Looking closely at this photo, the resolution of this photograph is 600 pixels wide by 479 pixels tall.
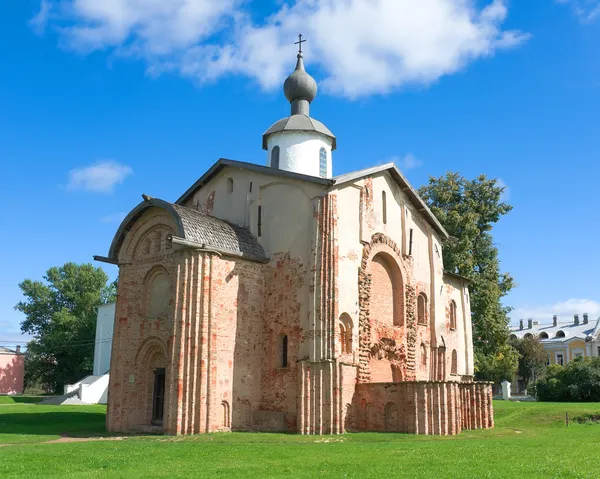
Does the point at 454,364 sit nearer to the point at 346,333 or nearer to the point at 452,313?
the point at 452,313

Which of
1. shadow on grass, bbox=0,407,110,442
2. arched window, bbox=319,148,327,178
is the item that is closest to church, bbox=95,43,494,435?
shadow on grass, bbox=0,407,110,442

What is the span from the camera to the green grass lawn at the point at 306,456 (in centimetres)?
1032

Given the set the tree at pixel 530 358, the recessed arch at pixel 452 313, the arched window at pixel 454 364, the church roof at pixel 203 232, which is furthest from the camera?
the tree at pixel 530 358

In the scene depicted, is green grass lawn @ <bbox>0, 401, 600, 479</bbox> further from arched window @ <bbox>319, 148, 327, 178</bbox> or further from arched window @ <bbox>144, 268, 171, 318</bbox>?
arched window @ <bbox>319, 148, 327, 178</bbox>

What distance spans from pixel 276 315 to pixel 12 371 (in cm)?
4660

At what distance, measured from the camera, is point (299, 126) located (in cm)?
2631

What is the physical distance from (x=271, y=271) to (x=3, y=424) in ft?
35.0

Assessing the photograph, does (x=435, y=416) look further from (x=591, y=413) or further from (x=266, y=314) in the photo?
(x=591, y=413)

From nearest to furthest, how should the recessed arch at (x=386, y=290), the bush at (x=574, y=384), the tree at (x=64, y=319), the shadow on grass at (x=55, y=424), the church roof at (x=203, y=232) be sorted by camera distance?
the church roof at (x=203, y=232), the shadow on grass at (x=55, y=424), the recessed arch at (x=386, y=290), the bush at (x=574, y=384), the tree at (x=64, y=319)

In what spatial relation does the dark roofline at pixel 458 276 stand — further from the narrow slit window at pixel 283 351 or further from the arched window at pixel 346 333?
the narrow slit window at pixel 283 351

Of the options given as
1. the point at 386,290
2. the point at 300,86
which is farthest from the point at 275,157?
the point at 386,290

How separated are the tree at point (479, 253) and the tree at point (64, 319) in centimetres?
3054

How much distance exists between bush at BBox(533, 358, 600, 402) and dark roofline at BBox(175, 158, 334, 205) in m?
18.9

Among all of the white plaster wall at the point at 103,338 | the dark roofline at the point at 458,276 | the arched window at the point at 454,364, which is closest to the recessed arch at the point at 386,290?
the dark roofline at the point at 458,276
